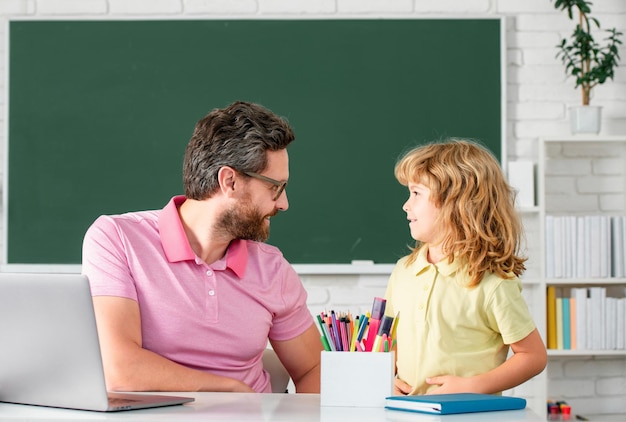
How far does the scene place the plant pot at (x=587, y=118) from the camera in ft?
11.3

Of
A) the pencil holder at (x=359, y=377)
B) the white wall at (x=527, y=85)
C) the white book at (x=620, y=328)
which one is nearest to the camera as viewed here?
the pencil holder at (x=359, y=377)

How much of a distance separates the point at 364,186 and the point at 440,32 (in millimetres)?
743

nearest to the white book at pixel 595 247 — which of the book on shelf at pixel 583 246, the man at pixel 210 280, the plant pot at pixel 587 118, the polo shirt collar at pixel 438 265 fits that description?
the book on shelf at pixel 583 246

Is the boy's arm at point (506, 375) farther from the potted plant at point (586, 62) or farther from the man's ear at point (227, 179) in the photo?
the potted plant at point (586, 62)

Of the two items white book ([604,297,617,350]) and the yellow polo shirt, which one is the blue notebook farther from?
white book ([604,297,617,350])

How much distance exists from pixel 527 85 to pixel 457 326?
6.60ft

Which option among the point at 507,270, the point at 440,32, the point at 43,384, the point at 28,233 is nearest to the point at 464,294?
the point at 507,270

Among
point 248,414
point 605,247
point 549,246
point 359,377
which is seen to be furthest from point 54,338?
point 605,247

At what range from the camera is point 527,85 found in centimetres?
365

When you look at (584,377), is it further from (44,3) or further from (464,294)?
(44,3)

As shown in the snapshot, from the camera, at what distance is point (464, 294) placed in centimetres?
192

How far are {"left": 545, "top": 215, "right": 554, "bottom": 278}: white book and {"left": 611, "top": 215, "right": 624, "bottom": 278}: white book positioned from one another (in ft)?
0.82

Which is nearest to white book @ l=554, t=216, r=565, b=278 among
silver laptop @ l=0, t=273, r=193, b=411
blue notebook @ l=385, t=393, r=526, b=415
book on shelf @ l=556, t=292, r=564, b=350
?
book on shelf @ l=556, t=292, r=564, b=350

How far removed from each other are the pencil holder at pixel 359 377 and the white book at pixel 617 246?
2329 mm
